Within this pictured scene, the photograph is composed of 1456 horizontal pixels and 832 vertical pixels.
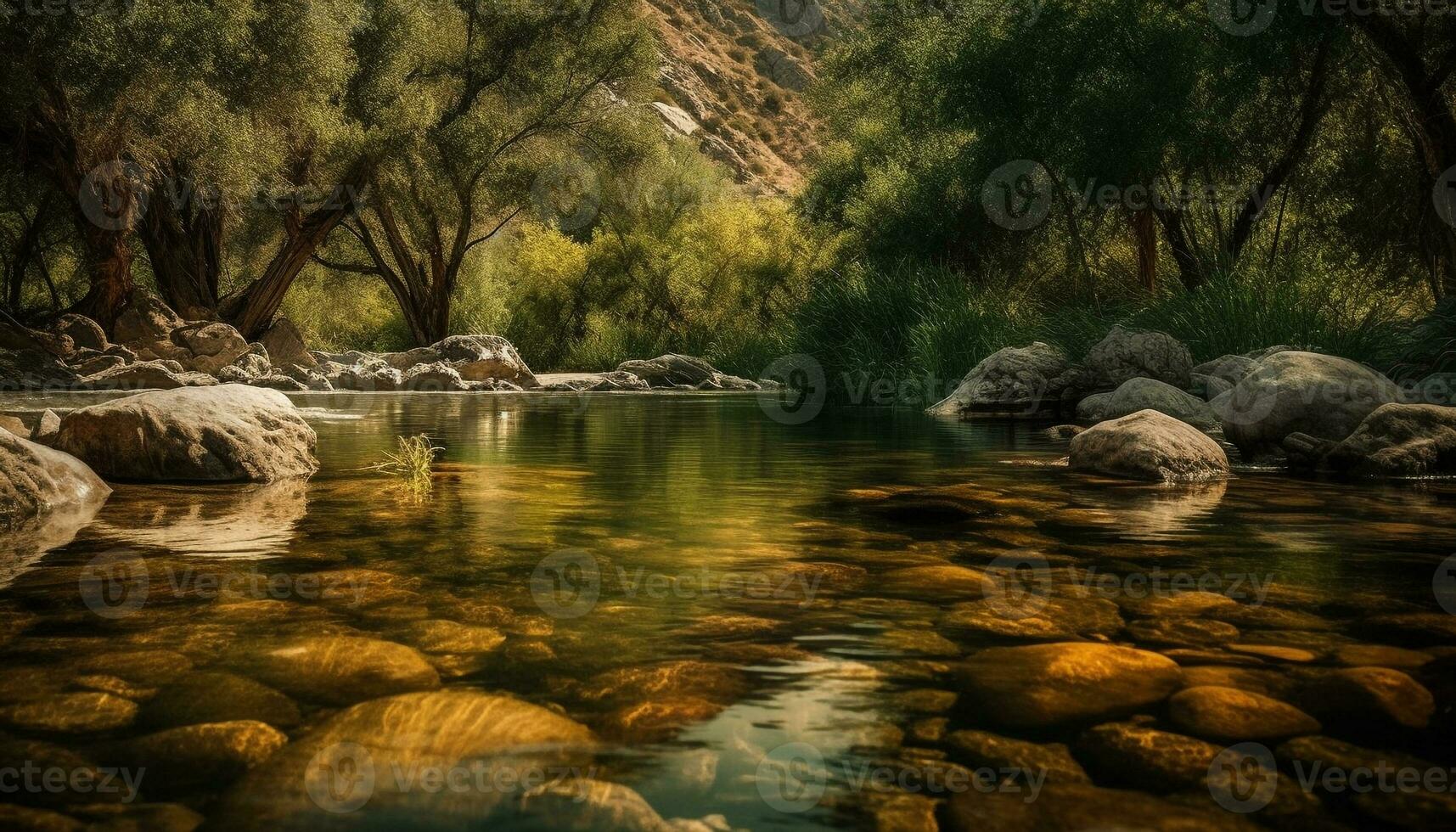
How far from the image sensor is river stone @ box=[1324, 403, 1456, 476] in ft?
25.5

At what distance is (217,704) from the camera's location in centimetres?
266

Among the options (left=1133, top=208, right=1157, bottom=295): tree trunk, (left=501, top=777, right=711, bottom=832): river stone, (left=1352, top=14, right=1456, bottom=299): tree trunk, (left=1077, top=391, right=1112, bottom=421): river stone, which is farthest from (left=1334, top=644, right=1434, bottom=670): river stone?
(left=1133, top=208, right=1157, bottom=295): tree trunk

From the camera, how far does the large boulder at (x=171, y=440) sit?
23.1 ft

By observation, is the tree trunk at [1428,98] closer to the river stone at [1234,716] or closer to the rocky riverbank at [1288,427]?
the rocky riverbank at [1288,427]

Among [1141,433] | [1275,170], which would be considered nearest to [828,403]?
[1275,170]

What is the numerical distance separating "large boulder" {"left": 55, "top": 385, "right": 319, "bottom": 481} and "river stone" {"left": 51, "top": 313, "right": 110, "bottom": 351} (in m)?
18.1

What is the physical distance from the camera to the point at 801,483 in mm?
7543

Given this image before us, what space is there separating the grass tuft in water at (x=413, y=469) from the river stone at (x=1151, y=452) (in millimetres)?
4791

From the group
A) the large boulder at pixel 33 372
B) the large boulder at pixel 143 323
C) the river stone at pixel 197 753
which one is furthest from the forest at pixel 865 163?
the river stone at pixel 197 753

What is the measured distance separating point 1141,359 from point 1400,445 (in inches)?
243

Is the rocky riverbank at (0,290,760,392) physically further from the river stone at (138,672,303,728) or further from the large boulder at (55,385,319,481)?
the river stone at (138,672,303,728)

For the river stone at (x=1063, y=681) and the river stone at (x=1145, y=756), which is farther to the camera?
the river stone at (x=1063, y=681)

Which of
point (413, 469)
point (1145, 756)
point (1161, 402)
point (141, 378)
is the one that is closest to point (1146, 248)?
point (1161, 402)

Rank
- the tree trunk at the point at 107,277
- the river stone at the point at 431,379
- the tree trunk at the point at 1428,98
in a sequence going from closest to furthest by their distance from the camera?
the tree trunk at the point at 1428,98
the tree trunk at the point at 107,277
the river stone at the point at 431,379
